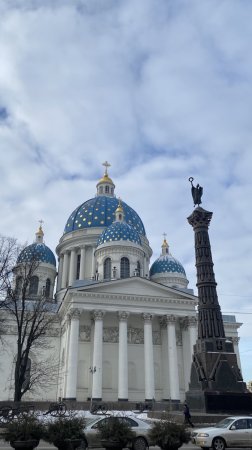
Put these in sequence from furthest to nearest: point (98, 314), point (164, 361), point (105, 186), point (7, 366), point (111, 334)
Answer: point (105, 186) < point (7, 366) < point (164, 361) < point (111, 334) < point (98, 314)

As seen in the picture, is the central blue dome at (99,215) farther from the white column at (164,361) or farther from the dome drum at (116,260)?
the white column at (164,361)

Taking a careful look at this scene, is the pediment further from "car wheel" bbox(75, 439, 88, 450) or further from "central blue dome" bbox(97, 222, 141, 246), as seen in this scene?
"car wheel" bbox(75, 439, 88, 450)

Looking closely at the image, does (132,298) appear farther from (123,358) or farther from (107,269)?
(107,269)

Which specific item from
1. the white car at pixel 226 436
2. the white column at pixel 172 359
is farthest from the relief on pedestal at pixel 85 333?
the white car at pixel 226 436

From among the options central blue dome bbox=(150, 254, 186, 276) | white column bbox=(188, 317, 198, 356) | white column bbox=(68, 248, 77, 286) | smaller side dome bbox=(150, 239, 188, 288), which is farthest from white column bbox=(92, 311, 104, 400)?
central blue dome bbox=(150, 254, 186, 276)

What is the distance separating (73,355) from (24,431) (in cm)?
2308

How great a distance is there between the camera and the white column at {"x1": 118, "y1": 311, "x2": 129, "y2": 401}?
32.3 metres

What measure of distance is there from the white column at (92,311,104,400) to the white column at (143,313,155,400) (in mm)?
4057

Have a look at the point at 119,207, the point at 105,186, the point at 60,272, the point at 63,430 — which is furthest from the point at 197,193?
the point at 105,186

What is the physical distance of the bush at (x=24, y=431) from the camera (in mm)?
10305

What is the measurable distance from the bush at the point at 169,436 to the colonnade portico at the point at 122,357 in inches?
896

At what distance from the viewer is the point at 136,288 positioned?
36844 millimetres

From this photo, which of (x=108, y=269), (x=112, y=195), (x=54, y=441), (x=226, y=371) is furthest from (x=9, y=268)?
(x=112, y=195)

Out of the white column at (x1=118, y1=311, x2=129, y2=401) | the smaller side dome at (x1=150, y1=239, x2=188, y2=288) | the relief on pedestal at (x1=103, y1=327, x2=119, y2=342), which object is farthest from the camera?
the smaller side dome at (x1=150, y1=239, x2=188, y2=288)
